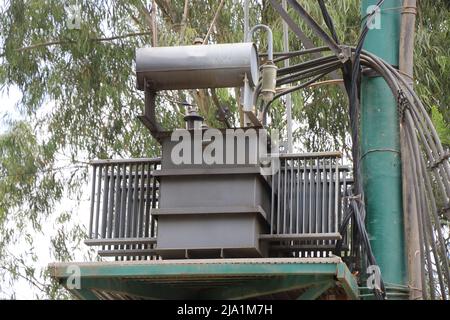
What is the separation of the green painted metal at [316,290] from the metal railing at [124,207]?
1.15m

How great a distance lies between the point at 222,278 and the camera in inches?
254

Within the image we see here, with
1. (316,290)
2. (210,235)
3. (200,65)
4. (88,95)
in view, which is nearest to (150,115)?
(200,65)

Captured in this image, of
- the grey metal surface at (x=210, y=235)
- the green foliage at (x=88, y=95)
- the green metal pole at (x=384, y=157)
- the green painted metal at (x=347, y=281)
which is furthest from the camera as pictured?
the green foliage at (x=88, y=95)

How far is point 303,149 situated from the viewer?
1424 cm

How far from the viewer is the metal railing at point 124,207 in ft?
23.5

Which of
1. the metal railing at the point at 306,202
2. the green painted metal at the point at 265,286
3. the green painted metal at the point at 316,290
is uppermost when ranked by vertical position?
the metal railing at the point at 306,202

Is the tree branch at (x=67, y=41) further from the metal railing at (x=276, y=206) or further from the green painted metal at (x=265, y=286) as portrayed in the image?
the green painted metal at (x=265, y=286)

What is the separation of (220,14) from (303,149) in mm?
2310

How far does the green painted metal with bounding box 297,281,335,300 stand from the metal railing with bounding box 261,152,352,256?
0.41m

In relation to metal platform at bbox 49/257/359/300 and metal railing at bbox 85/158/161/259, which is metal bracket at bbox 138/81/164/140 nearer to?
metal railing at bbox 85/158/161/259

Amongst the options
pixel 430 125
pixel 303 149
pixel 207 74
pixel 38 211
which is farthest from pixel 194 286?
pixel 38 211

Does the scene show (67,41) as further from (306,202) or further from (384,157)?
(306,202)

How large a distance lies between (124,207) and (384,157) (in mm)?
1888

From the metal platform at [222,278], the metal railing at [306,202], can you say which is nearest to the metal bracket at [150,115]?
the metal railing at [306,202]
